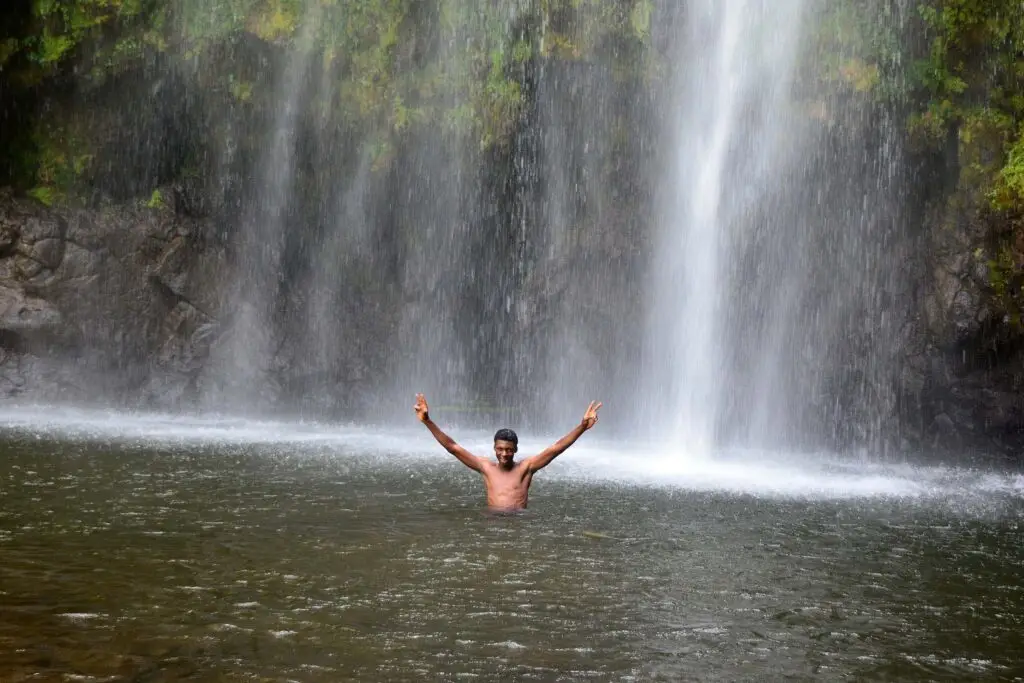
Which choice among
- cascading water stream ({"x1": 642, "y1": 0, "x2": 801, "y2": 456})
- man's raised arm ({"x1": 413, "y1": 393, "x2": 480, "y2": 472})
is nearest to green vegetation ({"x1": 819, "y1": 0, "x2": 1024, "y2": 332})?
cascading water stream ({"x1": 642, "y1": 0, "x2": 801, "y2": 456})

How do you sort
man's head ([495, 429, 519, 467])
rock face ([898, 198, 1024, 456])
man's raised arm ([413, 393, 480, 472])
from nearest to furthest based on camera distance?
man's raised arm ([413, 393, 480, 472])
man's head ([495, 429, 519, 467])
rock face ([898, 198, 1024, 456])

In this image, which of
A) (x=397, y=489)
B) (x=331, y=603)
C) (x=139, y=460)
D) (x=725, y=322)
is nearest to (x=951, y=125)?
(x=725, y=322)

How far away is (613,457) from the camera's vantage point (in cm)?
1708

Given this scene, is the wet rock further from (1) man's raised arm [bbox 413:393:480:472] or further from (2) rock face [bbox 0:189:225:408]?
(1) man's raised arm [bbox 413:393:480:472]

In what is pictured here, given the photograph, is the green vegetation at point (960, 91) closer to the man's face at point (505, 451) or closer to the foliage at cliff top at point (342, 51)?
the foliage at cliff top at point (342, 51)

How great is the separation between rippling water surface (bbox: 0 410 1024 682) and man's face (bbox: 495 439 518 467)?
0.58 meters

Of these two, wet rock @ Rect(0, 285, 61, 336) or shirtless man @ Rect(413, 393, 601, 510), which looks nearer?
shirtless man @ Rect(413, 393, 601, 510)

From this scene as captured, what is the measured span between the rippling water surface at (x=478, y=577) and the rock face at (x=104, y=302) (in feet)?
33.8

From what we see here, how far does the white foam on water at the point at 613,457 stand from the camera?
13.8 metres

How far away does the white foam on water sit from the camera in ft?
45.1

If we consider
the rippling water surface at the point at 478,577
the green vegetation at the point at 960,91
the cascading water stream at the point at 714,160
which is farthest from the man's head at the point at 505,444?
the green vegetation at the point at 960,91

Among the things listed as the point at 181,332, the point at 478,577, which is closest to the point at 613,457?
the point at 478,577

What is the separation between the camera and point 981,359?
66.6ft

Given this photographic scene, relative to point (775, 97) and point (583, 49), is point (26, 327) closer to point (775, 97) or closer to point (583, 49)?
point (583, 49)
